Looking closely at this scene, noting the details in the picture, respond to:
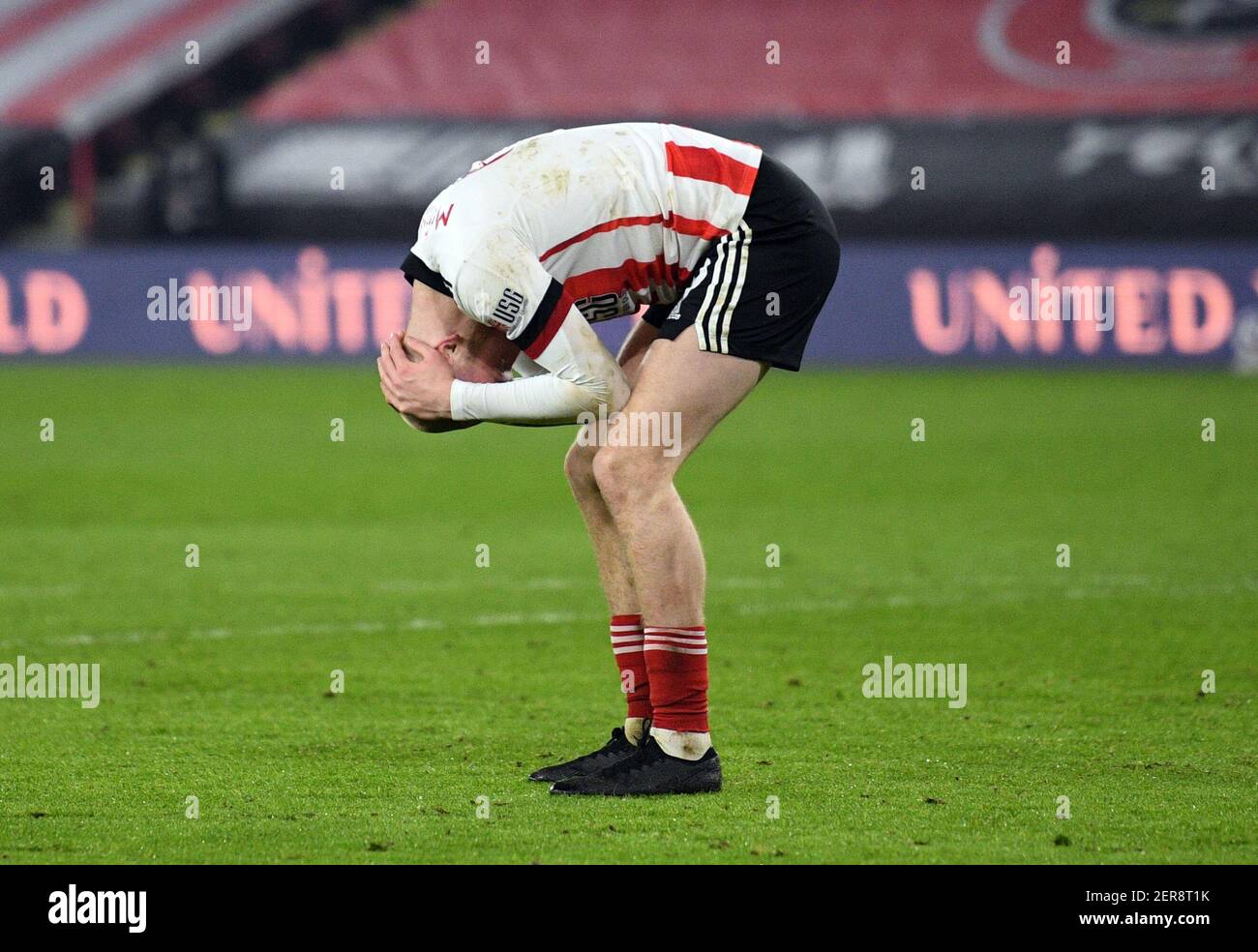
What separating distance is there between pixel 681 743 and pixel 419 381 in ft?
4.10

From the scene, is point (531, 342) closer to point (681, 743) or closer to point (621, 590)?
point (621, 590)

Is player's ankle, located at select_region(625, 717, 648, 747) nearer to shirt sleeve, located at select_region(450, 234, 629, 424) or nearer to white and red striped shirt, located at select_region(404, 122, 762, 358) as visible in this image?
shirt sleeve, located at select_region(450, 234, 629, 424)

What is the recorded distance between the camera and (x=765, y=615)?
8.47 m

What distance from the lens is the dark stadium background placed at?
520 cm

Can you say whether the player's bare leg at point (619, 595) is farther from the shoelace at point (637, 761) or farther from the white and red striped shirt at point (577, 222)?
the white and red striped shirt at point (577, 222)

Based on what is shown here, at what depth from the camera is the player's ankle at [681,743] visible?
5109 millimetres

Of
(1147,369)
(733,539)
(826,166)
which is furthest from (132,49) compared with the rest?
(733,539)

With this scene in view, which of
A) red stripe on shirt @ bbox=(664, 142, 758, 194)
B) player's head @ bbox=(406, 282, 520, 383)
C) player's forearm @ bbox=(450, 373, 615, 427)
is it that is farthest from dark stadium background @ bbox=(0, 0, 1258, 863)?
red stripe on shirt @ bbox=(664, 142, 758, 194)

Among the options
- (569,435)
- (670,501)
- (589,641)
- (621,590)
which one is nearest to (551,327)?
(670,501)

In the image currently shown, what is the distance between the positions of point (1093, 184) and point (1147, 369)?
15.0ft

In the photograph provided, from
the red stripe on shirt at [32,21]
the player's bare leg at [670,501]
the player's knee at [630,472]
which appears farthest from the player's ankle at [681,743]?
the red stripe on shirt at [32,21]

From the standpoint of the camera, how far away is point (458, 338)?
5.17 meters

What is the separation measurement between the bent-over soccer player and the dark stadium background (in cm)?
46
